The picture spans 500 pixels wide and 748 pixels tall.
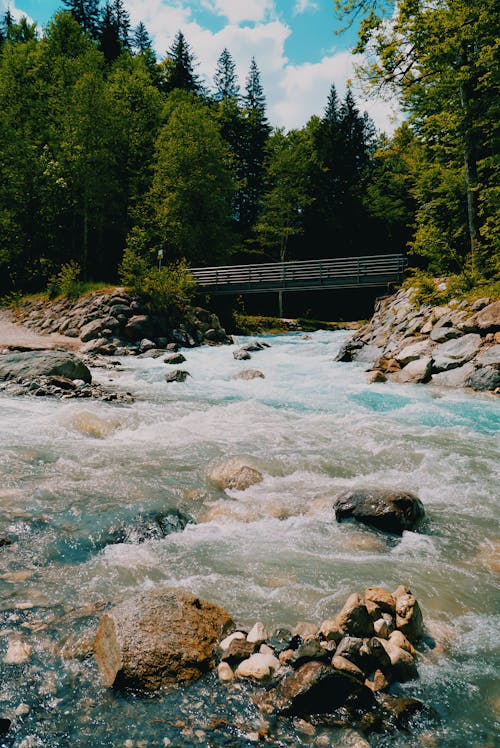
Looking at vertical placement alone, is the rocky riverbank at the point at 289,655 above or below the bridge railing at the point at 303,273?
below

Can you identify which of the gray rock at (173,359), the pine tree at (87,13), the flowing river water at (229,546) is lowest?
the flowing river water at (229,546)

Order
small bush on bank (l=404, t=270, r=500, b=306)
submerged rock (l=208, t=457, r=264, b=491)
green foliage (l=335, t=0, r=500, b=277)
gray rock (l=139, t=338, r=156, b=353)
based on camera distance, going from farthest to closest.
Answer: gray rock (l=139, t=338, r=156, b=353), small bush on bank (l=404, t=270, r=500, b=306), green foliage (l=335, t=0, r=500, b=277), submerged rock (l=208, t=457, r=264, b=491)

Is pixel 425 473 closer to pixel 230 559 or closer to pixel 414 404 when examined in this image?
pixel 230 559

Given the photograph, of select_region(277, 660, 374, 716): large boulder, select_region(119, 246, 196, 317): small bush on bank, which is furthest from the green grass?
select_region(277, 660, 374, 716): large boulder

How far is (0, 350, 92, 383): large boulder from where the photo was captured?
12.7m

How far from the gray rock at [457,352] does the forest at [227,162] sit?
3261 millimetres

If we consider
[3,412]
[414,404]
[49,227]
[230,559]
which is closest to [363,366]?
[414,404]

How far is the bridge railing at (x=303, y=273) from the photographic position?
2969 cm

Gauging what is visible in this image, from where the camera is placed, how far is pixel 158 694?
2797 mm

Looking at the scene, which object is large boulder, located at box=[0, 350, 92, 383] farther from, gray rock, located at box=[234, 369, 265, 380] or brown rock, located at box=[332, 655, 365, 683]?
brown rock, located at box=[332, 655, 365, 683]

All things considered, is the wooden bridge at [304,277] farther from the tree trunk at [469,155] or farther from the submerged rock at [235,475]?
the submerged rock at [235,475]

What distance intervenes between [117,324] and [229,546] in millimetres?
18108

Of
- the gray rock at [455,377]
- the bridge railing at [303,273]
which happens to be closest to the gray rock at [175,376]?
the gray rock at [455,377]

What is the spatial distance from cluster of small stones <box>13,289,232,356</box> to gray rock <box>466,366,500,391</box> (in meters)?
12.5
